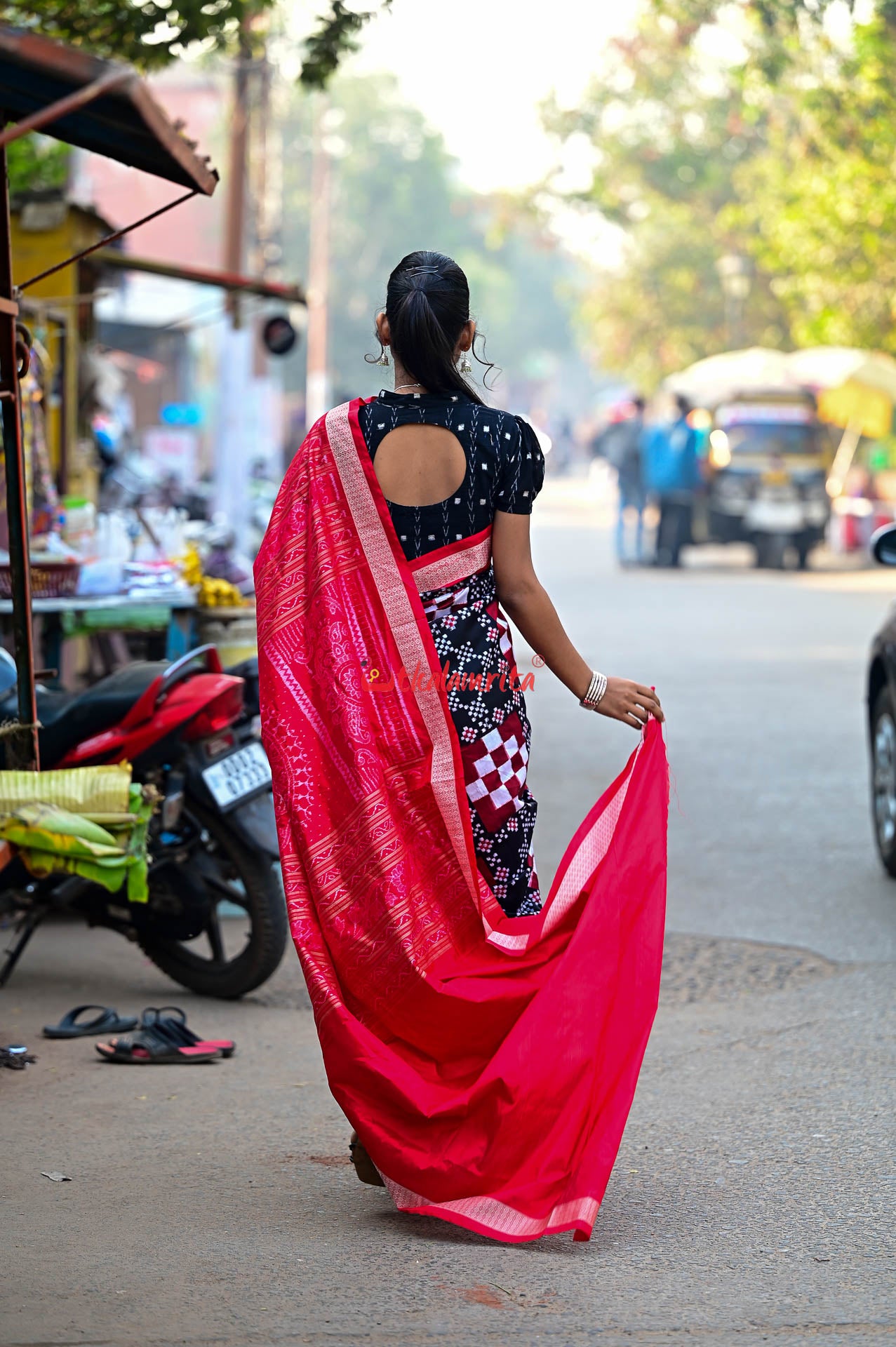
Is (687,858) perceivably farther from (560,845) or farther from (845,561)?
(845,561)

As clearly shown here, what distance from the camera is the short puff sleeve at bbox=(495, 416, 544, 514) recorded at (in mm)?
3637

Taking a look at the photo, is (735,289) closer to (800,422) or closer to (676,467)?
(800,422)

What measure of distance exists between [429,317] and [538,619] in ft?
2.10

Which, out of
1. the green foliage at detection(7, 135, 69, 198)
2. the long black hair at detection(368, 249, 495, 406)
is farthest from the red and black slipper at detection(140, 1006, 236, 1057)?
the green foliage at detection(7, 135, 69, 198)

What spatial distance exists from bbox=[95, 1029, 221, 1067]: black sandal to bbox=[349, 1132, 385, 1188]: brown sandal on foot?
1.32 meters

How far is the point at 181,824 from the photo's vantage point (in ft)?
18.4

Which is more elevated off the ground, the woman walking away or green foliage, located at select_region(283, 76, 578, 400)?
green foliage, located at select_region(283, 76, 578, 400)

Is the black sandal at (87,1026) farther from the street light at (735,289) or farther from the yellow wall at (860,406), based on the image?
the street light at (735,289)

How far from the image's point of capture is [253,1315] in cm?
313

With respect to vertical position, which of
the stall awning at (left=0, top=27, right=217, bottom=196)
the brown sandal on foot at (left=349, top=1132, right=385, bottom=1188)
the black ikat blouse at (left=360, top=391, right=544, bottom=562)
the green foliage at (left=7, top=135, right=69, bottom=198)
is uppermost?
the green foliage at (left=7, top=135, right=69, bottom=198)

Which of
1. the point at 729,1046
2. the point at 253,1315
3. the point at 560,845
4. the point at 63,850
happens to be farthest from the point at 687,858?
the point at 253,1315

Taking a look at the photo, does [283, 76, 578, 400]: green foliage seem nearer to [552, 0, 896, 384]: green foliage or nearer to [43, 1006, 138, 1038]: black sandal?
[552, 0, 896, 384]: green foliage

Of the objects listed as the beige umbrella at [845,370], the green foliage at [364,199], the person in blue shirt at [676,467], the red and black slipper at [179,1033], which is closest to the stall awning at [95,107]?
the red and black slipper at [179,1033]

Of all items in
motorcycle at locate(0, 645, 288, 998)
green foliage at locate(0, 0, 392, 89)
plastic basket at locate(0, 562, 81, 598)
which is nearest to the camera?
motorcycle at locate(0, 645, 288, 998)
